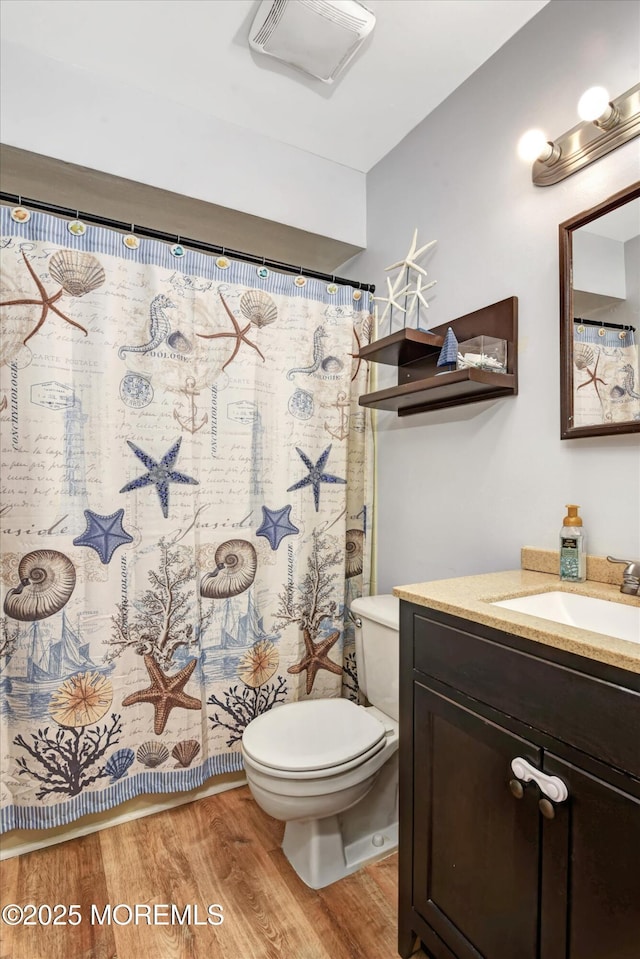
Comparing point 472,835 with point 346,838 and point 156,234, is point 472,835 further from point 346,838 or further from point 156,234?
point 156,234

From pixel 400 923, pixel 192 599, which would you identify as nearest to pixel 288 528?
pixel 192 599

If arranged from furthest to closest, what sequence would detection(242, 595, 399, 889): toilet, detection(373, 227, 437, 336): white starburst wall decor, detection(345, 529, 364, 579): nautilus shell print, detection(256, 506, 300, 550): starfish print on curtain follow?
detection(345, 529, 364, 579): nautilus shell print → detection(256, 506, 300, 550): starfish print on curtain → detection(373, 227, 437, 336): white starburst wall decor → detection(242, 595, 399, 889): toilet

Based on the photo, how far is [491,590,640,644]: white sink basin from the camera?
1128mm

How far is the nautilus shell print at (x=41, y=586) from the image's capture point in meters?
1.59

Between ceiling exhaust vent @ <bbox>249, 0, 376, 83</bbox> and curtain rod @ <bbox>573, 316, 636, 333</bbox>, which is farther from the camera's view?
ceiling exhaust vent @ <bbox>249, 0, 376, 83</bbox>

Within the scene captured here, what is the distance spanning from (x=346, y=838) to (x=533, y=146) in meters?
2.22

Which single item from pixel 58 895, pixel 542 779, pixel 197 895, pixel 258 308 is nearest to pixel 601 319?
pixel 542 779

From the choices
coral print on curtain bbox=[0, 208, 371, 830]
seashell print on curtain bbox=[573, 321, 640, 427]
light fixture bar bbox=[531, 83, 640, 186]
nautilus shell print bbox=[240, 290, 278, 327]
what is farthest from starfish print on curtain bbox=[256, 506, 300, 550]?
light fixture bar bbox=[531, 83, 640, 186]

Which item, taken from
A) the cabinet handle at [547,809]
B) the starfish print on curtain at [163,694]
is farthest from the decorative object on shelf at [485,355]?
the starfish print on curtain at [163,694]

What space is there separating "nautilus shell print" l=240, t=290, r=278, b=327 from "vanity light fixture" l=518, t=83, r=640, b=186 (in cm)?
98

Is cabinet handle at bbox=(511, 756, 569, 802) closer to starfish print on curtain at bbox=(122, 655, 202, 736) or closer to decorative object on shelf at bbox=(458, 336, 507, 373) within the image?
decorative object on shelf at bbox=(458, 336, 507, 373)

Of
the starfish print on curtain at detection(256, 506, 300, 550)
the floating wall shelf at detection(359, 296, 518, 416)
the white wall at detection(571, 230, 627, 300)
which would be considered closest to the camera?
the white wall at detection(571, 230, 627, 300)

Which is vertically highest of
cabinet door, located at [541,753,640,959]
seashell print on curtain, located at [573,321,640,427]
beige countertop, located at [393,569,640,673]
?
seashell print on curtain, located at [573,321,640,427]

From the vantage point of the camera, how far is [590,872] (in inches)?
33.2
